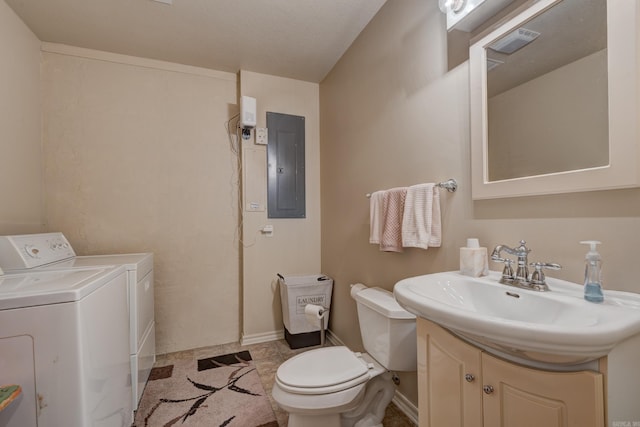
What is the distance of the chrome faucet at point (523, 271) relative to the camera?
33.6 inches

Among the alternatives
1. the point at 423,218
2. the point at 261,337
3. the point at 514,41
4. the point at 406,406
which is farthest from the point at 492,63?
the point at 261,337

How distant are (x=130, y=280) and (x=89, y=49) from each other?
1.86m

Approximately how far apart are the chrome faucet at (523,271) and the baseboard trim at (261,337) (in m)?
2.08

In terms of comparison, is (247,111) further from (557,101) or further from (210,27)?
(557,101)

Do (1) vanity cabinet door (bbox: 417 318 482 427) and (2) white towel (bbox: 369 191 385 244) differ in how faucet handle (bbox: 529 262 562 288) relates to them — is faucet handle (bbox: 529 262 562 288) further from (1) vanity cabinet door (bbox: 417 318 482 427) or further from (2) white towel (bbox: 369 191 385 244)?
(2) white towel (bbox: 369 191 385 244)

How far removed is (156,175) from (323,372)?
6.57ft

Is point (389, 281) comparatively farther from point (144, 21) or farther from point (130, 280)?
point (144, 21)

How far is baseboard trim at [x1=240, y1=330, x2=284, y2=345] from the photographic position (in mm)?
2434

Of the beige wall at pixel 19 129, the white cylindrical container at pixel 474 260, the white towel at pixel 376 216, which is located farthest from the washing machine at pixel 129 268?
the white cylindrical container at pixel 474 260

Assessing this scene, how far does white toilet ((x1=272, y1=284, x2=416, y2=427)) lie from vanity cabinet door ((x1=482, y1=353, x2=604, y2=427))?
518 millimetres

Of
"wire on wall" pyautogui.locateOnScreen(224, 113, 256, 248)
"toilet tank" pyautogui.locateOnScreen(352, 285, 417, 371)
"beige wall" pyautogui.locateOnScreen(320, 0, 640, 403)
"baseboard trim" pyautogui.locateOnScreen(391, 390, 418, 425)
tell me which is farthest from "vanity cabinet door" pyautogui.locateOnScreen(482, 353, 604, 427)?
"wire on wall" pyautogui.locateOnScreen(224, 113, 256, 248)

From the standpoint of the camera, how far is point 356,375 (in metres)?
1.24

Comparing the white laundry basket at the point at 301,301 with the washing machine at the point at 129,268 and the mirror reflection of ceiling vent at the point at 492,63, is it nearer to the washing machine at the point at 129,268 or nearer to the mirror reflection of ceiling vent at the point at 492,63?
the washing machine at the point at 129,268

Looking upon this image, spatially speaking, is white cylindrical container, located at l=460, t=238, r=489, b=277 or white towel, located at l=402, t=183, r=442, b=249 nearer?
white cylindrical container, located at l=460, t=238, r=489, b=277
